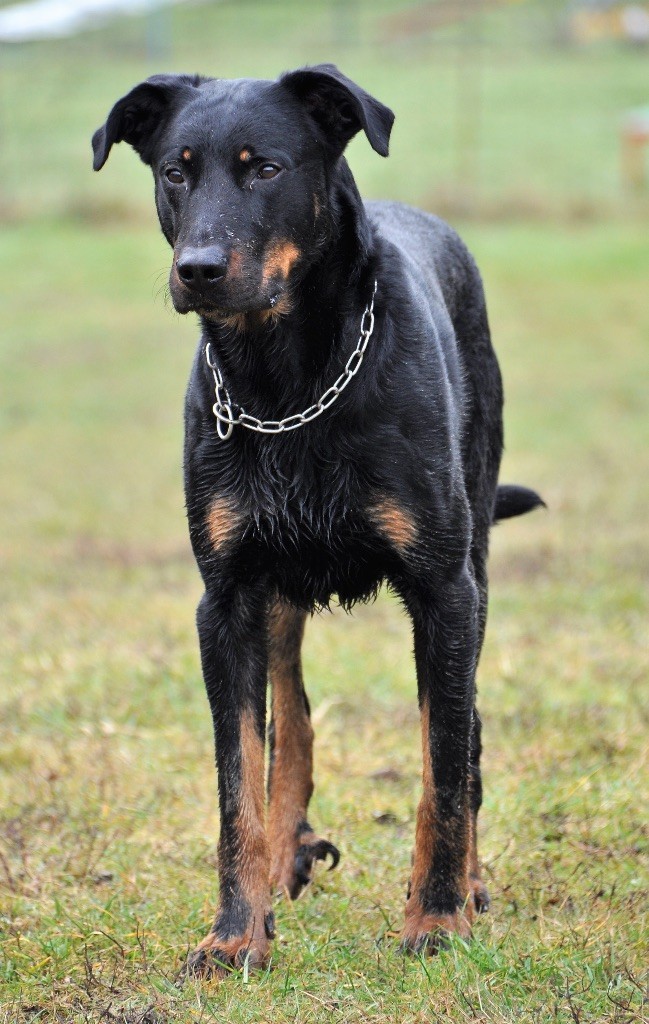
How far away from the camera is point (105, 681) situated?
6160 millimetres

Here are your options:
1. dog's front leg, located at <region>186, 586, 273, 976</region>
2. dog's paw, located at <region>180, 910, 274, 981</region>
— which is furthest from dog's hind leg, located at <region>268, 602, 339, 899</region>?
dog's paw, located at <region>180, 910, 274, 981</region>

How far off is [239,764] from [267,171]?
61.0 inches

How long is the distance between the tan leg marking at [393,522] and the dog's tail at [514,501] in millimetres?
1325

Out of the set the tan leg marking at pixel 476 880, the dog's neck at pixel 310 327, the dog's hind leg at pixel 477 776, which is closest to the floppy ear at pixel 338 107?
the dog's neck at pixel 310 327

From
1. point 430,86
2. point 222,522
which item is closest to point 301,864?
point 222,522

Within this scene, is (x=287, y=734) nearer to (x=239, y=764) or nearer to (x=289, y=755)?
(x=289, y=755)

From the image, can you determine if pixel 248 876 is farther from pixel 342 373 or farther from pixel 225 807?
pixel 342 373

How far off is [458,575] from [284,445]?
1.92 feet

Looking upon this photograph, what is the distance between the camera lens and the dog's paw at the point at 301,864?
4262 millimetres

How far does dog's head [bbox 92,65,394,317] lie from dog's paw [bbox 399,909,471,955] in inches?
65.2

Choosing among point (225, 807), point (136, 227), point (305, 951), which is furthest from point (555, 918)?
point (136, 227)

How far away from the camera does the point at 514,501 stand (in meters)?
5.06

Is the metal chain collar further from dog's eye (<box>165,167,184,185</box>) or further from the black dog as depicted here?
dog's eye (<box>165,167,184,185</box>)

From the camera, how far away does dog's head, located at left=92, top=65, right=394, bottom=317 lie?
3.51 m
